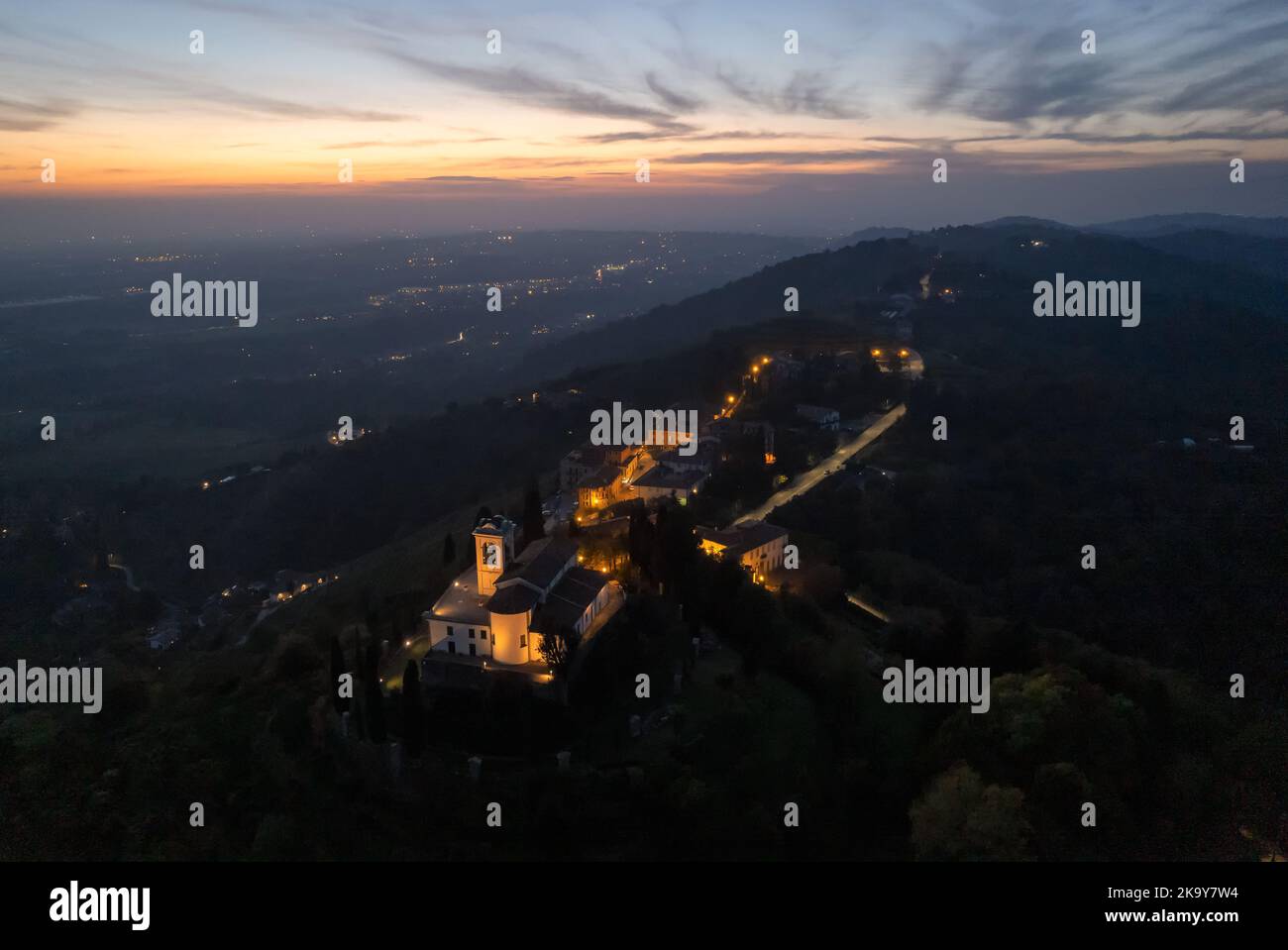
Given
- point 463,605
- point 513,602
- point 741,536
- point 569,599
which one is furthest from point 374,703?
point 741,536

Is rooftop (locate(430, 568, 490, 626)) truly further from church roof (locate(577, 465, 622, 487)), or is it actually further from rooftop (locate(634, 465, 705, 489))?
rooftop (locate(634, 465, 705, 489))

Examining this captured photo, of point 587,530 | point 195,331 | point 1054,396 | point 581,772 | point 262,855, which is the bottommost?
point 262,855

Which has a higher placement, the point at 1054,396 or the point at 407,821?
the point at 1054,396

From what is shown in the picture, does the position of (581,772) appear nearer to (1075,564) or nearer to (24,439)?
(1075,564)

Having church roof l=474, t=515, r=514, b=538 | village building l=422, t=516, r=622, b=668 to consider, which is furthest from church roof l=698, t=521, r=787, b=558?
church roof l=474, t=515, r=514, b=538

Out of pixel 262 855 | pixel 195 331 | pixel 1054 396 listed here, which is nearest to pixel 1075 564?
pixel 1054 396

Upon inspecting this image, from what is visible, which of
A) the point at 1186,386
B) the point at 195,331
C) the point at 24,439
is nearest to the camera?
the point at 1186,386

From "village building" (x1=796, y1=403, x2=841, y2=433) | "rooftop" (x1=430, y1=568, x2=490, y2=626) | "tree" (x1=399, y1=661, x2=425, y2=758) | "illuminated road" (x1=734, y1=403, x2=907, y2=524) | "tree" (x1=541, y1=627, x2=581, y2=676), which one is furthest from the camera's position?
"village building" (x1=796, y1=403, x2=841, y2=433)
